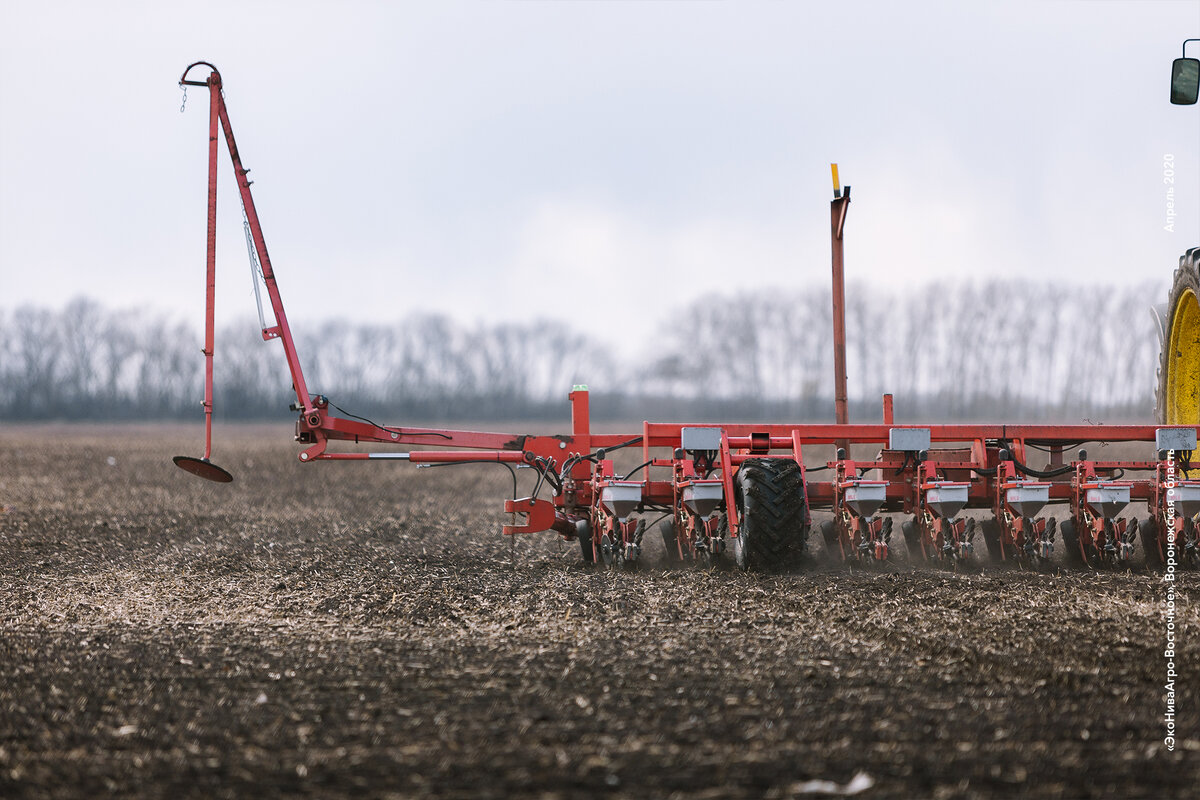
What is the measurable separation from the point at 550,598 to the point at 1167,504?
4.80 m

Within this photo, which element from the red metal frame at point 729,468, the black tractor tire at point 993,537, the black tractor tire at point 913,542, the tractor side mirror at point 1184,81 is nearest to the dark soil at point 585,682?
the black tractor tire at point 913,542

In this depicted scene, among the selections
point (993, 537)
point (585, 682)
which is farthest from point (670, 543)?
point (585, 682)

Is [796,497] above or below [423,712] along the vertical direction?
above

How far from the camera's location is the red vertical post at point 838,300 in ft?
33.4

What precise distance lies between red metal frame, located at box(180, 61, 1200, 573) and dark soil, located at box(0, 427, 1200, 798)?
1.49 feet

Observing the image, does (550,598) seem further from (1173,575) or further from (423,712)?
(1173,575)

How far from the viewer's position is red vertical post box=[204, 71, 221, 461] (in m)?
8.64

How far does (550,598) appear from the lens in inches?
291

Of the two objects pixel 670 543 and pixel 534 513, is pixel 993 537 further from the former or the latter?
pixel 534 513

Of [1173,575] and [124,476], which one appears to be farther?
[124,476]

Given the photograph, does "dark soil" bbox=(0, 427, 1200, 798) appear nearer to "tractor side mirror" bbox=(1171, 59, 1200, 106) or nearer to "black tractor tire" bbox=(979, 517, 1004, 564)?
"black tractor tire" bbox=(979, 517, 1004, 564)

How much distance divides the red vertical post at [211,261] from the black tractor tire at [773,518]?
13.2 ft

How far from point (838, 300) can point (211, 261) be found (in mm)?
5421

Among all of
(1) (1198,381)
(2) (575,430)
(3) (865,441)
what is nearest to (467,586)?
(2) (575,430)
